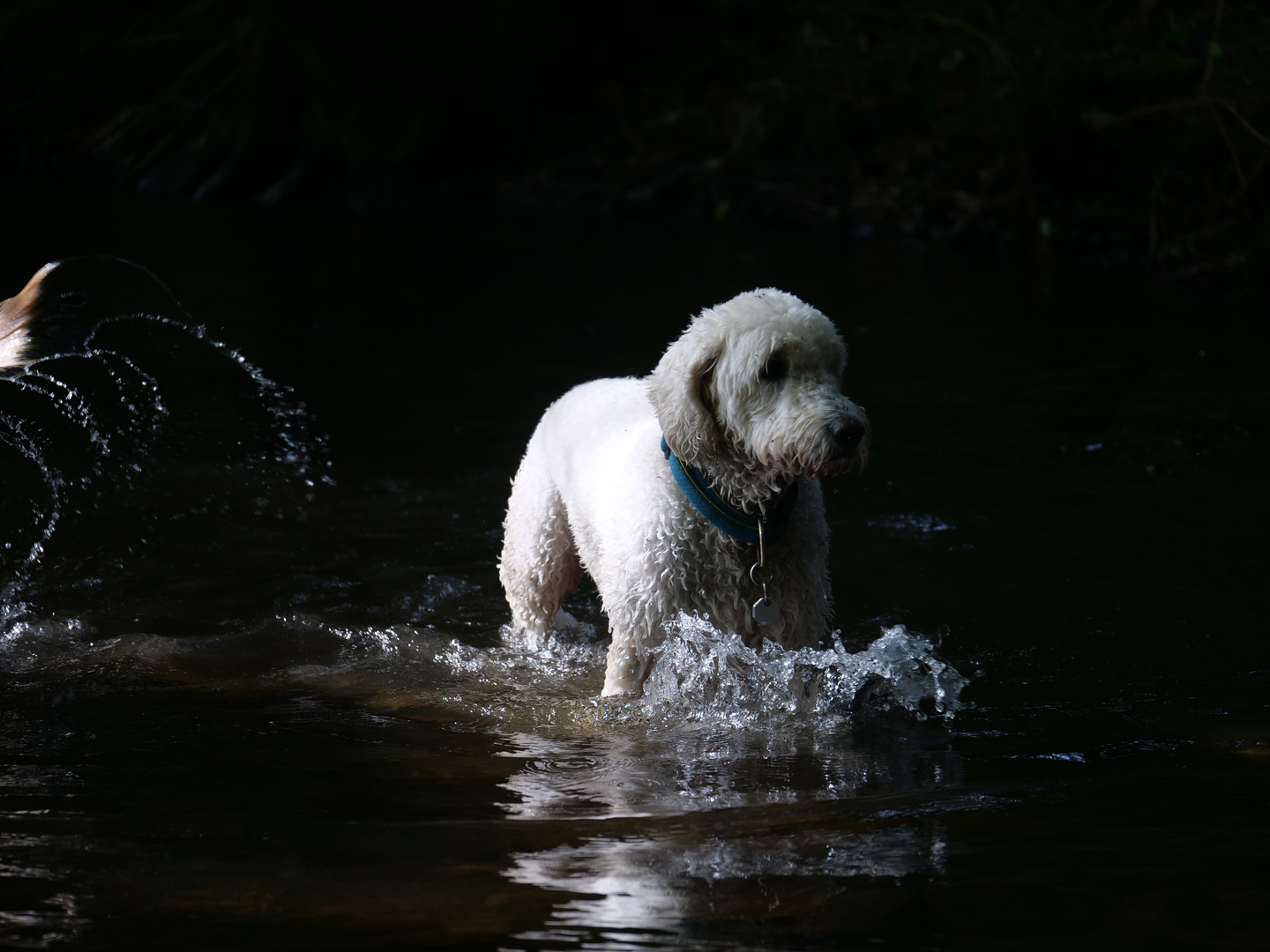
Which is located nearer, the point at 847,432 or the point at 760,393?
the point at 847,432

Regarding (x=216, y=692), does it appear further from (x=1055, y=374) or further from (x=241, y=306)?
(x=241, y=306)

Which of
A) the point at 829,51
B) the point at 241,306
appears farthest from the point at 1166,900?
the point at 829,51

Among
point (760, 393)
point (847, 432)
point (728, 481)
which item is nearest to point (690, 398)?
point (760, 393)

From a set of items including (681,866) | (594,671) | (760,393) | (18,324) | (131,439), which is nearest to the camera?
(681,866)

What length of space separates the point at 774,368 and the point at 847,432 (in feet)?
1.12

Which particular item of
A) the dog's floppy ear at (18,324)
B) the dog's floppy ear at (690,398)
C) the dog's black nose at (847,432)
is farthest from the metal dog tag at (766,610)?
the dog's floppy ear at (18,324)

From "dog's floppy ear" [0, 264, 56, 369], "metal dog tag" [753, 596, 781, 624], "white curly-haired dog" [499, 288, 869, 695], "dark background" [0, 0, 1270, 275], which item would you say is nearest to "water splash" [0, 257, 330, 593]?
"dog's floppy ear" [0, 264, 56, 369]

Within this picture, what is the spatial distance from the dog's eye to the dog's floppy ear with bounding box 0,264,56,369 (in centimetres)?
284

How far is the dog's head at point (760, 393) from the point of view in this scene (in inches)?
156

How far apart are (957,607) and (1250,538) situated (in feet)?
5.24

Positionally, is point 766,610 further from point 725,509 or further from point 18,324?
point 18,324

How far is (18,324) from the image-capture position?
196 inches

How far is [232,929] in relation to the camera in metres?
2.67

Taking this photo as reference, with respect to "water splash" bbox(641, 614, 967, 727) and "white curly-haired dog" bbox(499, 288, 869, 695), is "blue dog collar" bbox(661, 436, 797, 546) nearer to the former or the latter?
"white curly-haired dog" bbox(499, 288, 869, 695)
